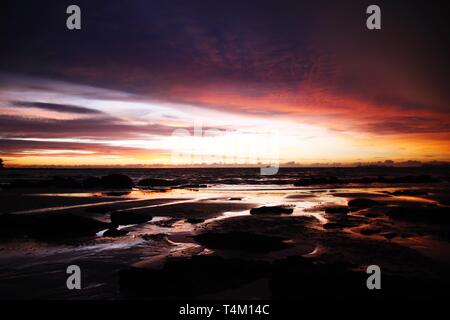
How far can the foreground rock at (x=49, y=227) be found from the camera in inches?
655

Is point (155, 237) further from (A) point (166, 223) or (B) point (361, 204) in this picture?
(B) point (361, 204)

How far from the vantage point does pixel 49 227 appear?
55.6ft

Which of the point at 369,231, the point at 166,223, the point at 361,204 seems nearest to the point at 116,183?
the point at 166,223

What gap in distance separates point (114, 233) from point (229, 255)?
7166 mm

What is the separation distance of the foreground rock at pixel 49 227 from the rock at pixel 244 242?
23.3 feet

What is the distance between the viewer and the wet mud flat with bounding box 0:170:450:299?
9.02 metres

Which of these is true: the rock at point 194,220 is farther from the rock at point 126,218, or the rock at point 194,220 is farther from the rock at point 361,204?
the rock at point 361,204

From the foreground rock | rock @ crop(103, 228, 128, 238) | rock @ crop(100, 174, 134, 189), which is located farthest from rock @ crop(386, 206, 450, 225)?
rock @ crop(100, 174, 134, 189)

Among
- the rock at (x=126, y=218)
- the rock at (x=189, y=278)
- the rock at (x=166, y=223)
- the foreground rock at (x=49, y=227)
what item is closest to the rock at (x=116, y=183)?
the rock at (x=126, y=218)

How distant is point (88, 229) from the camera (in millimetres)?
17391

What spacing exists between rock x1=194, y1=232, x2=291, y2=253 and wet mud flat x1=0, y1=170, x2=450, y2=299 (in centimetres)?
5

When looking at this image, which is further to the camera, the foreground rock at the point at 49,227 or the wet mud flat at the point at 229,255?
the foreground rock at the point at 49,227

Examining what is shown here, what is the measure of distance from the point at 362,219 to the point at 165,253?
564 inches
